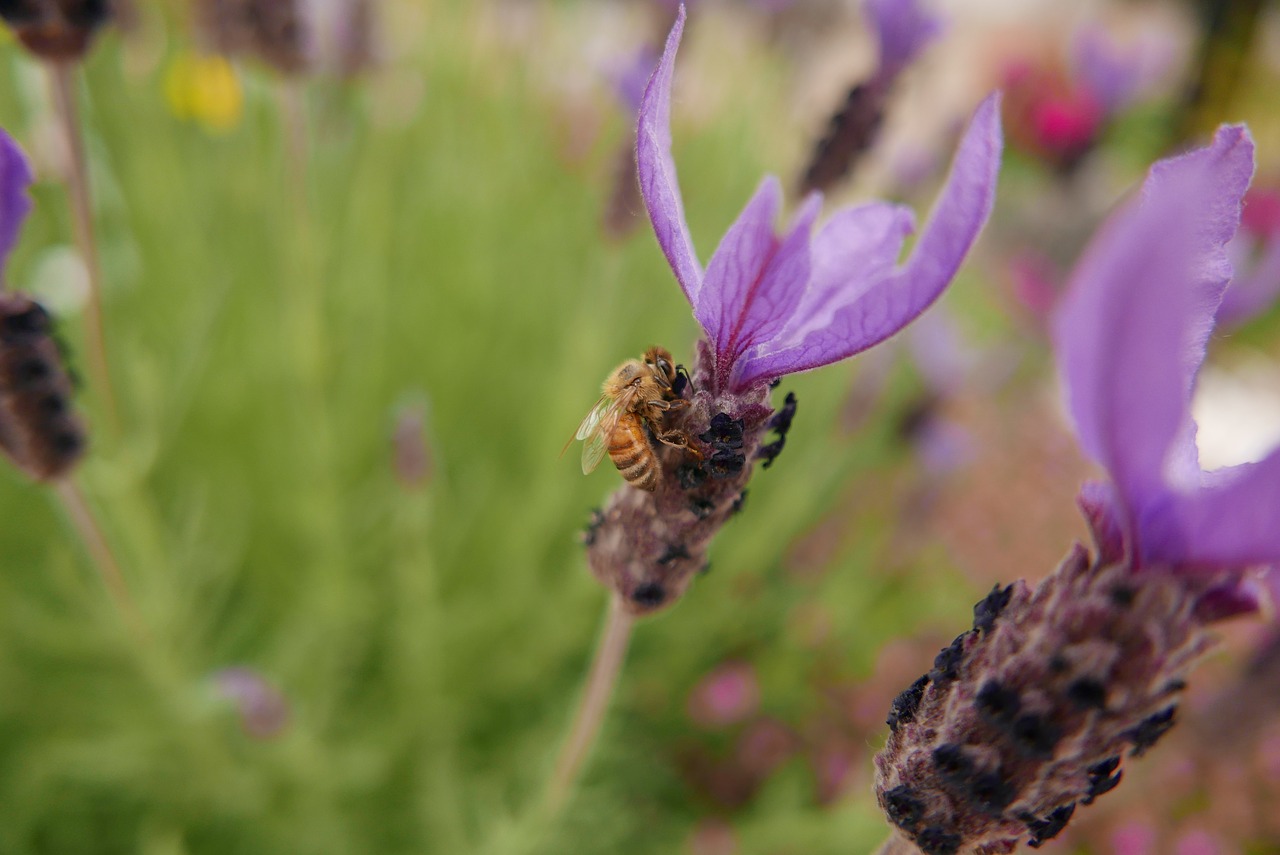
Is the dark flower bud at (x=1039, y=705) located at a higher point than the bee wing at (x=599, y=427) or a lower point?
lower

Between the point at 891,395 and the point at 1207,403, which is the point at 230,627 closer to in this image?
the point at 891,395

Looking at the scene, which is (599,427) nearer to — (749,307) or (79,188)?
(749,307)

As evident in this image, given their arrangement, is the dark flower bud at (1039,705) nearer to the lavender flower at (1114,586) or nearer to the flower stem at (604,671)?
the lavender flower at (1114,586)

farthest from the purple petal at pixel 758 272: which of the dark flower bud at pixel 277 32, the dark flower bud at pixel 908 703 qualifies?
the dark flower bud at pixel 277 32

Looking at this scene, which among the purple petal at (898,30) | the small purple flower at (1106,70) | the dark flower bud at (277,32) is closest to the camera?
the purple petal at (898,30)

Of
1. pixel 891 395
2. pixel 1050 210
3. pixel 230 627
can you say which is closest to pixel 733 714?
pixel 230 627

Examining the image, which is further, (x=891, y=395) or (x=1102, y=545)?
(x=891, y=395)
